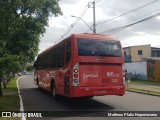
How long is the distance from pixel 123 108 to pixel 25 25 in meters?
8.39

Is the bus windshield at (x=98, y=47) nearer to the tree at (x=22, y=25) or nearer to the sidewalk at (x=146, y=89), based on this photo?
the tree at (x=22, y=25)

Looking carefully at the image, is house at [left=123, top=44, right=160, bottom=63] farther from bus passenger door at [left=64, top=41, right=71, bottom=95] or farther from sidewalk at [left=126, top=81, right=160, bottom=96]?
bus passenger door at [left=64, top=41, right=71, bottom=95]

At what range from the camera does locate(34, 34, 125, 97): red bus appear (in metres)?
13.7

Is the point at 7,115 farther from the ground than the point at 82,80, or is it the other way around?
the point at 82,80

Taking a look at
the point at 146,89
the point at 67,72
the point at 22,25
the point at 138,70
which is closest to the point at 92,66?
the point at 67,72

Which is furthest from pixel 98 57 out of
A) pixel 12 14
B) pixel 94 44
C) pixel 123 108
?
pixel 12 14

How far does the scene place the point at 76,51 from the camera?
13.8 meters

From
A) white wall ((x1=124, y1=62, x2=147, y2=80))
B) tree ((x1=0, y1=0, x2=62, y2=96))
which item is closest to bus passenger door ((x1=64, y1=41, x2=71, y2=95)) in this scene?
tree ((x1=0, y1=0, x2=62, y2=96))

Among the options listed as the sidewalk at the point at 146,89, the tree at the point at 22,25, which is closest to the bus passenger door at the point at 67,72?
the tree at the point at 22,25

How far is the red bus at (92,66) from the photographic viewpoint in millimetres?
13734

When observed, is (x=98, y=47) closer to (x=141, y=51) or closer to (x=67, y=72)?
(x=67, y=72)

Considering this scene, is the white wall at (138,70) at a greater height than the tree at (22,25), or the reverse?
the tree at (22,25)

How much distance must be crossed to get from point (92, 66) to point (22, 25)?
640 cm

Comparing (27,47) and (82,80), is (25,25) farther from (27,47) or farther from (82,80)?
(82,80)
